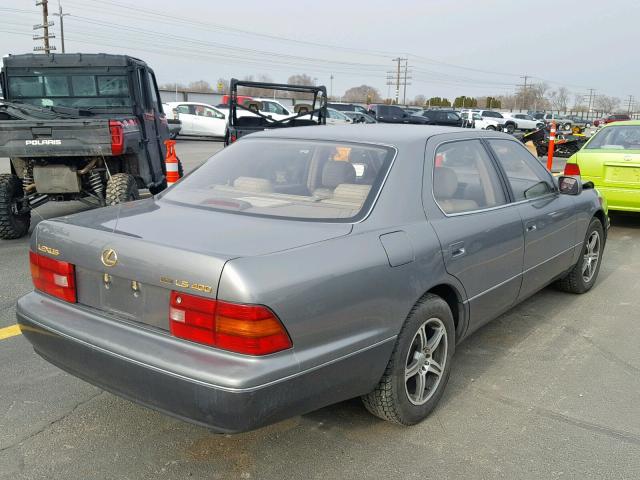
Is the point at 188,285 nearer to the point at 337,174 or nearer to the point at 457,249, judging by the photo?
the point at 337,174

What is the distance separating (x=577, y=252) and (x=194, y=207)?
337 cm

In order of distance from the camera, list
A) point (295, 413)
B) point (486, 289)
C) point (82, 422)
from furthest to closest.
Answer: point (486, 289) < point (82, 422) < point (295, 413)

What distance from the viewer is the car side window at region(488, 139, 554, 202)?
4.03 metres

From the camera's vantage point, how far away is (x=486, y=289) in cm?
351

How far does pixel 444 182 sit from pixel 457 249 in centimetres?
42

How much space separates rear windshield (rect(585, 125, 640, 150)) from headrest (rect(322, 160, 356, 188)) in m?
6.16

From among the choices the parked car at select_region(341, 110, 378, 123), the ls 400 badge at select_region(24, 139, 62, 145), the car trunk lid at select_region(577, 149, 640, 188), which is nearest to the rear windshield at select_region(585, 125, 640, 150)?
the car trunk lid at select_region(577, 149, 640, 188)

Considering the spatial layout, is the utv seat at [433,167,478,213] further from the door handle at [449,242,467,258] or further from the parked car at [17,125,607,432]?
the door handle at [449,242,467,258]

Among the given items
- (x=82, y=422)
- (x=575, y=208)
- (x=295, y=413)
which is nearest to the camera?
(x=295, y=413)

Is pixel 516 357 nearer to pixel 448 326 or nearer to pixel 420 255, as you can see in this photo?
pixel 448 326

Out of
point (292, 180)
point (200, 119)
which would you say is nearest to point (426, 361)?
point (292, 180)

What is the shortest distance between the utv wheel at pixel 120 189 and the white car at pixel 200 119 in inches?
653

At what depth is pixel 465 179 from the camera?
3.60 meters

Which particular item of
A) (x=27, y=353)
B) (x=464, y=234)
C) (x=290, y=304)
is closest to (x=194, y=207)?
(x=290, y=304)
